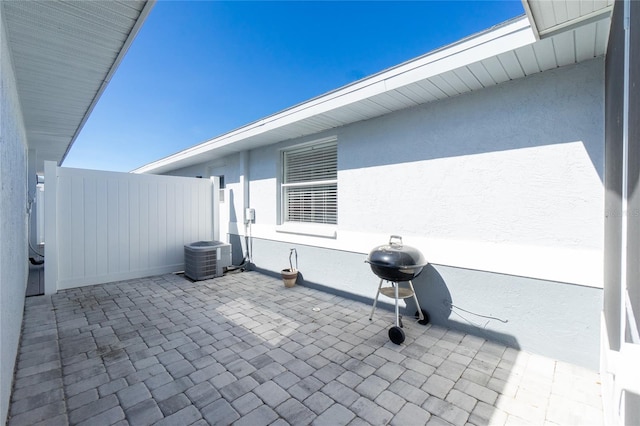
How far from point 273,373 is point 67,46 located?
3571mm

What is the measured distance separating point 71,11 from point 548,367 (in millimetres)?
5141

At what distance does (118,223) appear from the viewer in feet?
18.5

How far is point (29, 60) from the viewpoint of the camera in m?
2.74

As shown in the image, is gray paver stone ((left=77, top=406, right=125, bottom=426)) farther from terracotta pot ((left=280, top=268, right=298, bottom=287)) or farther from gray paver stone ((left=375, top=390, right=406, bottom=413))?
terracotta pot ((left=280, top=268, right=298, bottom=287))

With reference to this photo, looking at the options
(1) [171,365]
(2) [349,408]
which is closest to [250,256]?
(1) [171,365]

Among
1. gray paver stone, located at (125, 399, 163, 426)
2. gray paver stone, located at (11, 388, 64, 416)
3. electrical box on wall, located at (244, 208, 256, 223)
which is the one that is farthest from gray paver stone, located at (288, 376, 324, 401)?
electrical box on wall, located at (244, 208, 256, 223)

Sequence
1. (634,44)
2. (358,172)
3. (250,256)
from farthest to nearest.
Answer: (250,256), (358,172), (634,44)

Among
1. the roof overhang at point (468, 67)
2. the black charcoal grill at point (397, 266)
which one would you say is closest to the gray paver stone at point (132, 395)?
the black charcoal grill at point (397, 266)

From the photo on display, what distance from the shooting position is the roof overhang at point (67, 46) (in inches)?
81.1

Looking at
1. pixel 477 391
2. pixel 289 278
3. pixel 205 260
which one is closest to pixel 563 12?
pixel 477 391

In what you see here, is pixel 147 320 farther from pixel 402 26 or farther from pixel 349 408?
pixel 402 26

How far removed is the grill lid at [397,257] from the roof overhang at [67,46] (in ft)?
10.3

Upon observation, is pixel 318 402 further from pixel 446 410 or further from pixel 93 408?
pixel 93 408

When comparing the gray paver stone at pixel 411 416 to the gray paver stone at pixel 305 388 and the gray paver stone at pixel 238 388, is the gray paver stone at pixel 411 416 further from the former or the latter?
the gray paver stone at pixel 238 388
